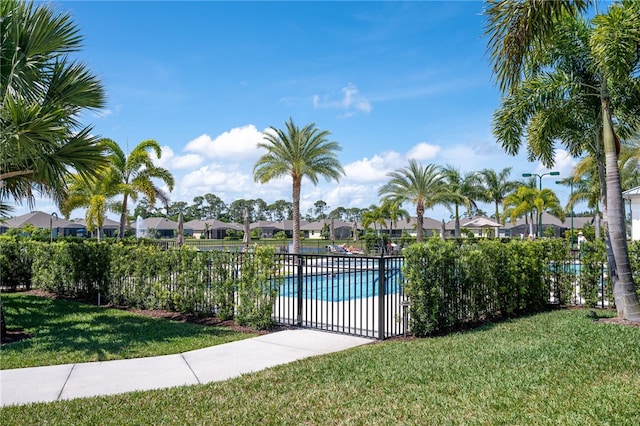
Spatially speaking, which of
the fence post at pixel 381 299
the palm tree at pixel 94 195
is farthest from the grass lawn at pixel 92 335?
the palm tree at pixel 94 195

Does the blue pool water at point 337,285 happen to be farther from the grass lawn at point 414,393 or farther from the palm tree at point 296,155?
the palm tree at point 296,155

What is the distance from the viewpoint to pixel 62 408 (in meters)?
4.27

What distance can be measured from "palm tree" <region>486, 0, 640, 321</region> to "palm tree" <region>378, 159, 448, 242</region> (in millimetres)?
25662

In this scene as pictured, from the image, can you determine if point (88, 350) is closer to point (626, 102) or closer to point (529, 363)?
point (529, 363)

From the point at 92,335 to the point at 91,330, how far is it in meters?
0.49

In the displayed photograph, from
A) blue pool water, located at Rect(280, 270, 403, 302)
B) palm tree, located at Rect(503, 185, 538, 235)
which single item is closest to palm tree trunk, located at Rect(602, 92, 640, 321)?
blue pool water, located at Rect(280, 270, 403, 302)

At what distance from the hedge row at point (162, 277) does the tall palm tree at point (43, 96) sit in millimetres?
2621

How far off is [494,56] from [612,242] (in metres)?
4.11

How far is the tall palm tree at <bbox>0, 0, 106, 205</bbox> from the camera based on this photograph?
642 cm

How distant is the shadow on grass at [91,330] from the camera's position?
665 centimetres

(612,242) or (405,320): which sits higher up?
(612,242)

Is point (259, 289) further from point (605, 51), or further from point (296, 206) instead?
point (296, 206)

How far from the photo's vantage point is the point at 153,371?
549 centimetres

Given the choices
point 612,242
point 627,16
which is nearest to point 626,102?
point 627,16
